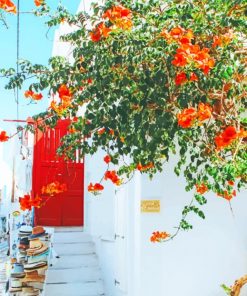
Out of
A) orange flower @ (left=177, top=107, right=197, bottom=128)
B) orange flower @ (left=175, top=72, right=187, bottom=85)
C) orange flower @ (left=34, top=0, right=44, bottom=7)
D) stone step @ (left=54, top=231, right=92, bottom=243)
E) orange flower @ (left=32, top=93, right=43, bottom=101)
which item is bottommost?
stone step @ (left=54, top=231, right=92, bottom=243)

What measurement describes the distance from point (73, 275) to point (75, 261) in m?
0.43

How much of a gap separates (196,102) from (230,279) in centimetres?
359

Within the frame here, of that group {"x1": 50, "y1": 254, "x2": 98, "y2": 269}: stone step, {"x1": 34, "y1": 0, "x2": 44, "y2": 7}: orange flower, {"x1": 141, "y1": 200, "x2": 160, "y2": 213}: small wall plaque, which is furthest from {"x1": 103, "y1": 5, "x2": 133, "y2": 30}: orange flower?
{"x1": 50, "y1": 254, "x2": 98, "y2": 269}: stone step

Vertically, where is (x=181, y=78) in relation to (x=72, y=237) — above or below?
above

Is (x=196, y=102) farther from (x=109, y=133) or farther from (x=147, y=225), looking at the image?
(x=147, y=225)

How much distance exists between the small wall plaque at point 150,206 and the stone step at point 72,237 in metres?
3.18

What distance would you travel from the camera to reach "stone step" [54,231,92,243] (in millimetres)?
8250

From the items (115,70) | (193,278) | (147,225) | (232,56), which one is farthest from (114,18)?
(193,278)

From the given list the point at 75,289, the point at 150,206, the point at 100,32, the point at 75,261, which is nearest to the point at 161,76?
the point at 100,32

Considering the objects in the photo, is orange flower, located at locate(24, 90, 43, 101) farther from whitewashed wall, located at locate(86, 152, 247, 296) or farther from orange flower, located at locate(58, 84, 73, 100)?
whitewashed wall, located at locate(86, 152, 247, 296)

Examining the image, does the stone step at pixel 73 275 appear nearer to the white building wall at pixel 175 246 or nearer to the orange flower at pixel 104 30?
the white building wall at pixel 175 246

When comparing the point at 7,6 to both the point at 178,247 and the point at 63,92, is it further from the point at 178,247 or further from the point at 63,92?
the point at 178,247

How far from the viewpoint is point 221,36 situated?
2.80 metres

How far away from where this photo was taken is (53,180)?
9086mm
